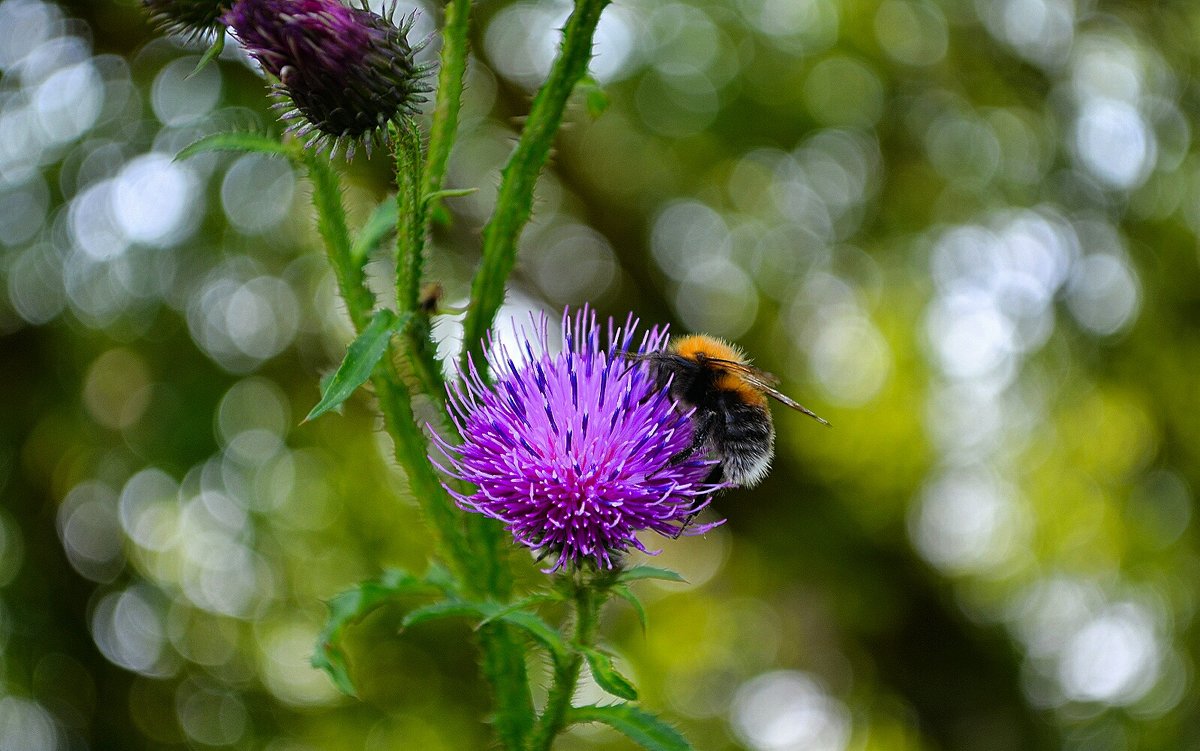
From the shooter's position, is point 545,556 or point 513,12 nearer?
point 545,556

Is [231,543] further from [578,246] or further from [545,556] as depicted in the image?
[545,556]

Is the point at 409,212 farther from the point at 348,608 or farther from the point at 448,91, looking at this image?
the point at 348,608

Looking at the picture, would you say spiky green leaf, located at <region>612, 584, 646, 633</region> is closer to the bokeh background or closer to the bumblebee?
the bumblebee

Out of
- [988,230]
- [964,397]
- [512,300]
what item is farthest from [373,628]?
[988,230]

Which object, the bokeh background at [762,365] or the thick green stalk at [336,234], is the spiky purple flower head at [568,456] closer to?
the thick green stalk at [336,234]

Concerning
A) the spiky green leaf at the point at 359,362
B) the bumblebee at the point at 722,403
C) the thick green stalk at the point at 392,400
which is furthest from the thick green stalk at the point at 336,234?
the bumblebee at the point at 722,403

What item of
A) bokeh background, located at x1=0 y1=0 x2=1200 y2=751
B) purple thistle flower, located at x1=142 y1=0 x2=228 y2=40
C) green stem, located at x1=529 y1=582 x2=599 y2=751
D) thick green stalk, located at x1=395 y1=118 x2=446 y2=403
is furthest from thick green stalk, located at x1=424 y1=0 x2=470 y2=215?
bokeh background, located at x1=0 y1=0 x2=1200 y2=751
